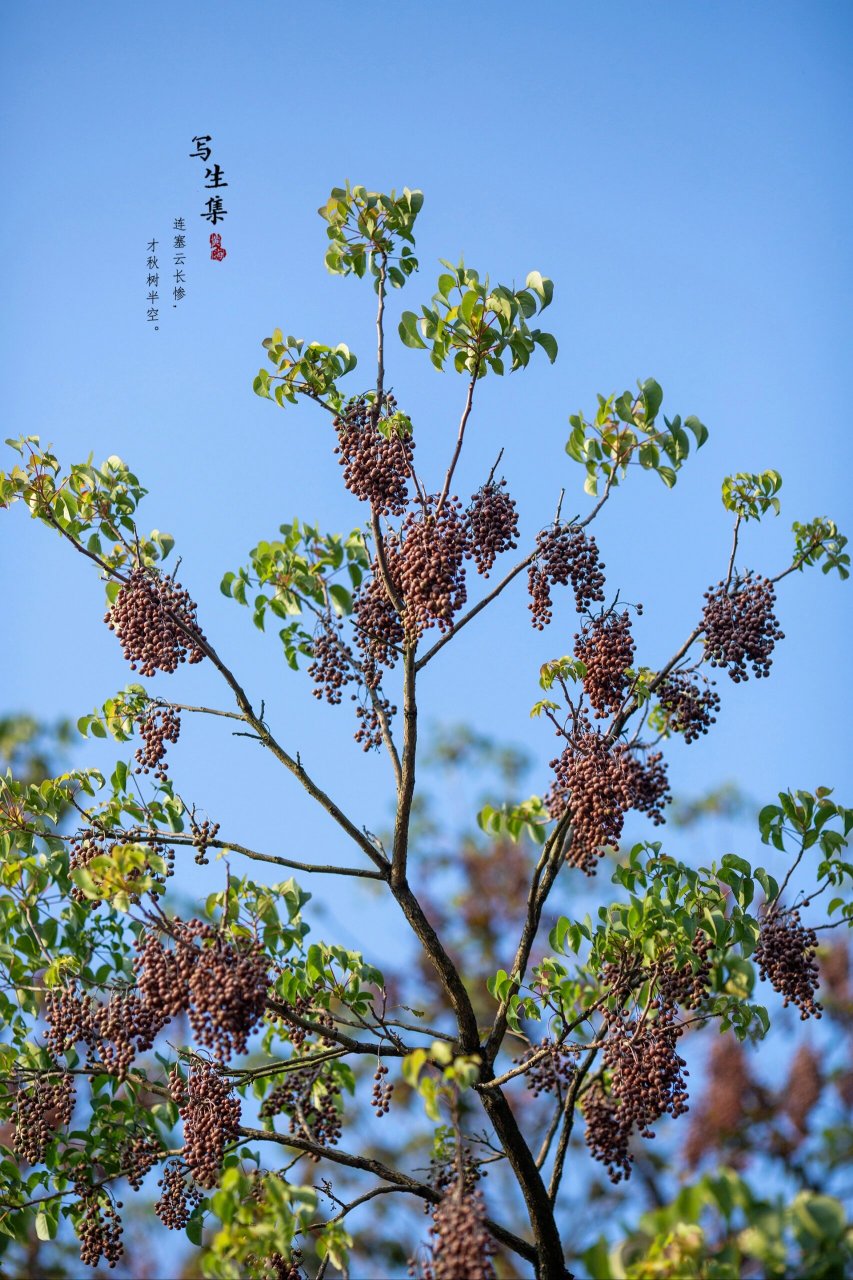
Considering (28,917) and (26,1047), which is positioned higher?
(28,917)

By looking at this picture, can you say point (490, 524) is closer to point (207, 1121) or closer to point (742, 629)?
point (742, 629)

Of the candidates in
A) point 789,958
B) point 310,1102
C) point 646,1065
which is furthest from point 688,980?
point 310,1102

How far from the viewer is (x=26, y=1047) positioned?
4.93 m

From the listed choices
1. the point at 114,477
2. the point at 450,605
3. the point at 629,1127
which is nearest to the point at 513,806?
the point at 450,605

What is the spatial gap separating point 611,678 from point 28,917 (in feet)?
7.74

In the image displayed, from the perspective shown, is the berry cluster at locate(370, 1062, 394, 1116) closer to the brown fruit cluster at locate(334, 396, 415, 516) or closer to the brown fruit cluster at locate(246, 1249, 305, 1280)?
the brown fruit cluster at locate(246, 1249, 305, 1280)

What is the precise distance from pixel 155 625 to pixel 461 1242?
2278mm

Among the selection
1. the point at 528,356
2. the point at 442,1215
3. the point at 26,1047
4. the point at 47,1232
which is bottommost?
the point at 442,1215

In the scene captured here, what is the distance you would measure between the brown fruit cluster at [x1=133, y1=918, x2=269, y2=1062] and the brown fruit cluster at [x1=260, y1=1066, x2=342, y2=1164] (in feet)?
4.33

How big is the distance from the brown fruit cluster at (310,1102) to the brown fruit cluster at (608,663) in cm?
187

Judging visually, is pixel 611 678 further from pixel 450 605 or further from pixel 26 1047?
pixel 26 1047

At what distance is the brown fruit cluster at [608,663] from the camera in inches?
172

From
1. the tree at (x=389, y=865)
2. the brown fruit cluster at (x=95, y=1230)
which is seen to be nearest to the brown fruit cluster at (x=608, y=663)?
the tree at (x=389, y=865)

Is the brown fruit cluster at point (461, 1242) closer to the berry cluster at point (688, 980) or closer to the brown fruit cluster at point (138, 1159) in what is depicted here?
the berry cluster at point (688, 980)
